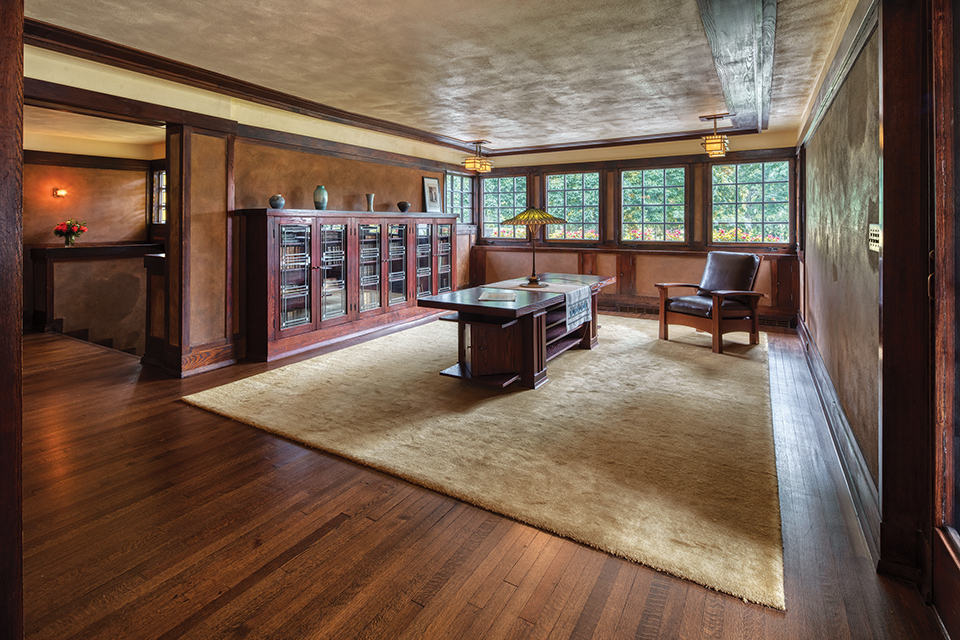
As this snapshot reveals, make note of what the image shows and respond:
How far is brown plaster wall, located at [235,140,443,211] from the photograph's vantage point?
5.29 m

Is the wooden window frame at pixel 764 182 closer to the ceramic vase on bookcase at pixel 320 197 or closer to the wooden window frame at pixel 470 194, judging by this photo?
the wooden window frame at pixel 470 194

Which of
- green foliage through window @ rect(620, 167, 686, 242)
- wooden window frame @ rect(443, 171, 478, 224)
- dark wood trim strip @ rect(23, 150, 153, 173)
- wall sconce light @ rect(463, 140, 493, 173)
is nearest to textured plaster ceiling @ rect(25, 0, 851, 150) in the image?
wall sconce light @ rect(463, 140, 493, 173)

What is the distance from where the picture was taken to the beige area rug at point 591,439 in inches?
84.9

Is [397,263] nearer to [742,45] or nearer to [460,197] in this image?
[460,197]

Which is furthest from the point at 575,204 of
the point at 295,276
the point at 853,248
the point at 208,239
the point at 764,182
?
the point at 853,248

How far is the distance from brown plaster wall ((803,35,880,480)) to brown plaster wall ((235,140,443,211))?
495cm

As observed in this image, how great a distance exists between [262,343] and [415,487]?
3.15 metres

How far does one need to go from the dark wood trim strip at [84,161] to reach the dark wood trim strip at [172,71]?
4.36 metres

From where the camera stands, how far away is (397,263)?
6.82m

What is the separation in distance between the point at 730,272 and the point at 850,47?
3190 mm

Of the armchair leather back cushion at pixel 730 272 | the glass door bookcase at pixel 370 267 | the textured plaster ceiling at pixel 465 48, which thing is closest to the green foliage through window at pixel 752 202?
the textured plaster ceiling at pixel 465 48

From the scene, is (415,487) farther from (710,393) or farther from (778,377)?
(778,377)

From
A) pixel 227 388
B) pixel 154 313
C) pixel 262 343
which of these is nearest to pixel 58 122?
pixel 154 313

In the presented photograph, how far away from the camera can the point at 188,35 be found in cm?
343
